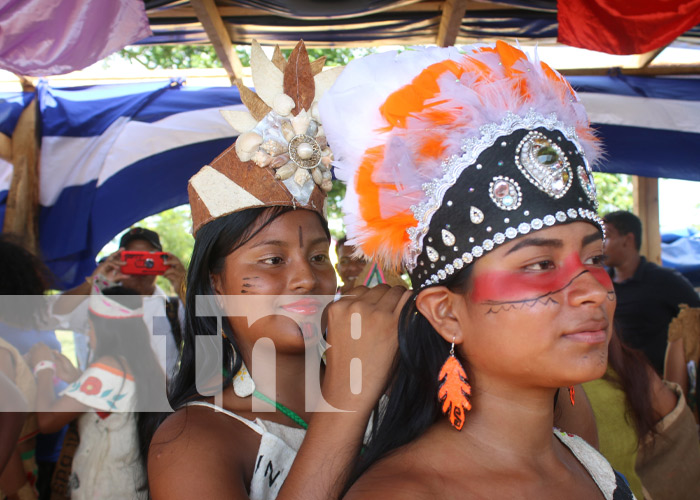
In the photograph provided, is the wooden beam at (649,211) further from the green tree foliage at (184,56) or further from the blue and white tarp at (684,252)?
the green tree foliage at (184,56)

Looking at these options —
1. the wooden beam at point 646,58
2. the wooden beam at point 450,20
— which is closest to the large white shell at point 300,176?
the wooden beam at point 450,20

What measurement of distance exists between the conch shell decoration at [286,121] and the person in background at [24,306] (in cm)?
176

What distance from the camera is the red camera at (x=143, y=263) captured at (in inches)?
142

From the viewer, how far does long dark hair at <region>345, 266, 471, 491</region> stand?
4.48 ft

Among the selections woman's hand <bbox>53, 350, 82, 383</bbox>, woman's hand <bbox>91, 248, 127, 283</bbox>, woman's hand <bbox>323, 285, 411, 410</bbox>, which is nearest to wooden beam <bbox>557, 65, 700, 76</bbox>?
woman's hand <bbox>91, 248, 127, 283</bbox>

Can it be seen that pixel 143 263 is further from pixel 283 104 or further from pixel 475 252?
pixel 475 252

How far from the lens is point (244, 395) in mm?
1775

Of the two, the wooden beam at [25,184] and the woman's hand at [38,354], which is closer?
the woman's hand at [38,354]

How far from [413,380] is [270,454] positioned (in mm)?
494

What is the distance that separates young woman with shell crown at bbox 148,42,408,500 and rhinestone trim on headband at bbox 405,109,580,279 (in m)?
0.26

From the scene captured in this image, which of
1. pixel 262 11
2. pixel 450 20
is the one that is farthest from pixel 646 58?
pixel 262 11

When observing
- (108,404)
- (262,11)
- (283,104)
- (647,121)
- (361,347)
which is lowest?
(108,404)

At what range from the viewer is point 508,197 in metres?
1.24

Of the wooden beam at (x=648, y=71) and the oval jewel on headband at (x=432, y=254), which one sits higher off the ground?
the wooden beam at (x=648, y=71)
